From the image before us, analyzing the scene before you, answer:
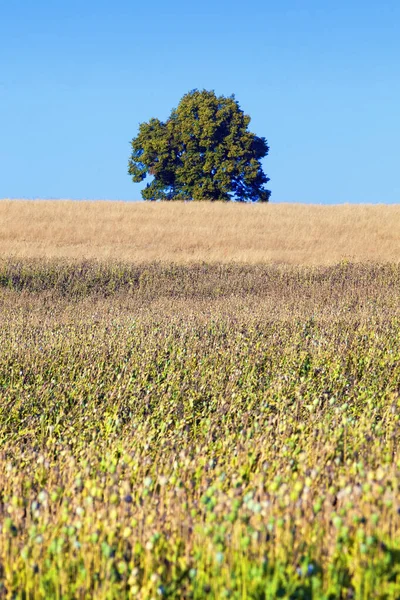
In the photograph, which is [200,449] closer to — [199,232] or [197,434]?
[197,434]

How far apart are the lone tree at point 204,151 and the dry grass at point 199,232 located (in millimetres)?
4331

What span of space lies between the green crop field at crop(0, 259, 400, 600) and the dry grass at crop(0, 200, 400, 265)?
234 inches

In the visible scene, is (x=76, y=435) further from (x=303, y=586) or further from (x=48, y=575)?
(x=303, y=586)

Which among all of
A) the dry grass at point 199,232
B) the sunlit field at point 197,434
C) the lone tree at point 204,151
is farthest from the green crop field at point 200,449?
the lone tree at point 204,151

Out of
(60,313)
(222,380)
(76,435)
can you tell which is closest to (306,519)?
(76,435)

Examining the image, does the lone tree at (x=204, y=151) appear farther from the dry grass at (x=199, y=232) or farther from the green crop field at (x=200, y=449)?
the green crop field at (x=200, y=449)

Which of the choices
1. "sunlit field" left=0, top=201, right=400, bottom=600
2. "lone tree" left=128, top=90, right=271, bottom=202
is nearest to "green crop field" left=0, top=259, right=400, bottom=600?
"sunlit field" left=0, top=201, right=400, bottom=600

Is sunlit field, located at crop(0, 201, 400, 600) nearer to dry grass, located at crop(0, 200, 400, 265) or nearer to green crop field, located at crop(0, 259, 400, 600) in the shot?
green crop field, located at crop(0, 259, 400, 600)

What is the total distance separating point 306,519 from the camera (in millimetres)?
2494

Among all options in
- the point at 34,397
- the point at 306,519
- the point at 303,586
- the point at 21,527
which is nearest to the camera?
the point at 303,586

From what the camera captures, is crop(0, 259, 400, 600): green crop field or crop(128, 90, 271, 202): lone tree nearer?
crop(0, 259, 400, 600): green crop field

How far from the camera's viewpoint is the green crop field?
2.31m

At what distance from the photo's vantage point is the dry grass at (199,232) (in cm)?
1984

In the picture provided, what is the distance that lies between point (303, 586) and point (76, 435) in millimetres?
3055
